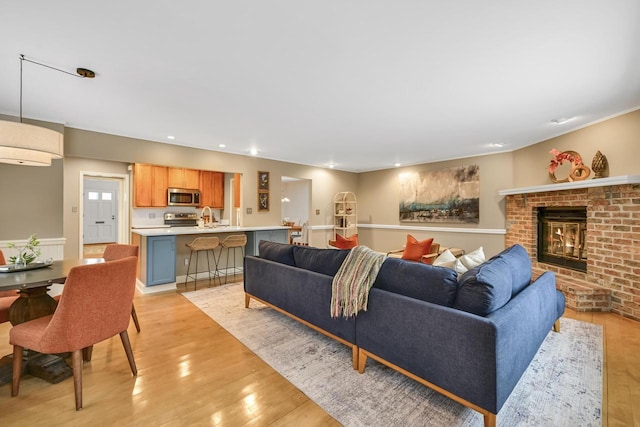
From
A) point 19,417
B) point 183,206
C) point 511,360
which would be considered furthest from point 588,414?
point 183,206

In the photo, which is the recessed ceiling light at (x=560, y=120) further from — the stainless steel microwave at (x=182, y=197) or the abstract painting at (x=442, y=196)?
the stainless steel microwave at (x=182, y=197)

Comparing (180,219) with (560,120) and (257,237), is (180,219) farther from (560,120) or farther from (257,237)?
(560,120)

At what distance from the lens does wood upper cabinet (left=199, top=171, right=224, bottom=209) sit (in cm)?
628

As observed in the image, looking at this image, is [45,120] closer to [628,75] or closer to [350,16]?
[350,16]

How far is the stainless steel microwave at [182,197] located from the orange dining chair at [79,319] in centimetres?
421

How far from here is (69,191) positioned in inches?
209

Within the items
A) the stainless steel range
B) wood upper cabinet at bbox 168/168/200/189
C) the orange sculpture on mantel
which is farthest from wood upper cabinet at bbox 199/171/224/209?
the orange sculpture on mantel

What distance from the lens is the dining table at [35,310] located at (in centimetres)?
198

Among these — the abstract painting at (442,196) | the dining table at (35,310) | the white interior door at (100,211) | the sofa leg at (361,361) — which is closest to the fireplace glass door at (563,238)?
the abstract painting at (442,196)

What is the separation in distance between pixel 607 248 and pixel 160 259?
19.5 feet

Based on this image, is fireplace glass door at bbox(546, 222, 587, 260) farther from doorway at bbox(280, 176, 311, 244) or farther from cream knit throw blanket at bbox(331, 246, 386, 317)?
doorway at bbox(280, 176, 311, 244)

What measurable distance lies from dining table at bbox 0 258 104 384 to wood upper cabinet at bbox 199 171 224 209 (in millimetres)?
4153

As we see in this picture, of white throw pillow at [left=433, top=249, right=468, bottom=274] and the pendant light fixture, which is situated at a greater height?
the pendant light fixture

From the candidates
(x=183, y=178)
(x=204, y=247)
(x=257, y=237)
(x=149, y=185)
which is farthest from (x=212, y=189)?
(x=204, y=247)
